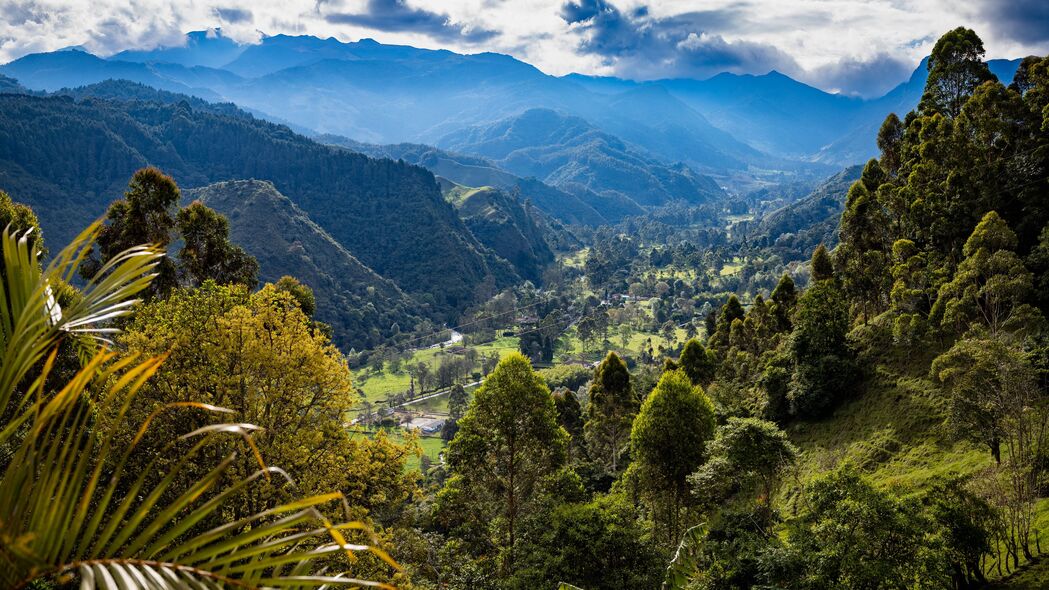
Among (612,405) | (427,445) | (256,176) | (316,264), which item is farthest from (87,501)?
(256,176)

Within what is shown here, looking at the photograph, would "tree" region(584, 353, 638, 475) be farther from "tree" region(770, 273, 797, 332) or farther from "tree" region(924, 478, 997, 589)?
"tree" region(924, 478, 997, 589)

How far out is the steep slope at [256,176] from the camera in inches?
5748

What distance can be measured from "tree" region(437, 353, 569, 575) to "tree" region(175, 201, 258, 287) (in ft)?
41.4

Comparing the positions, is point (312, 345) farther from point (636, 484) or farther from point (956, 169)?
point (956, 169)

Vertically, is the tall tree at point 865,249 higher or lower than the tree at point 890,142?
lower

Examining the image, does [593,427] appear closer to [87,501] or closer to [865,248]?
[865,248]

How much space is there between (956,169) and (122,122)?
218515 mm

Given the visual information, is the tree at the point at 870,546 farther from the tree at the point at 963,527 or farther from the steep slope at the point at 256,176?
the steep slope at the point at 256,176

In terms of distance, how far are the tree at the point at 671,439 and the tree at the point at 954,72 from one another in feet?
97.6

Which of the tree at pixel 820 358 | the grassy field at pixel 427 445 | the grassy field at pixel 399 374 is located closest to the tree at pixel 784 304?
the tree at pixel 820 358

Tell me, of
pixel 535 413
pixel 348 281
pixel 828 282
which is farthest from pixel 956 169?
pixel 348 281

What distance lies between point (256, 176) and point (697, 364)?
608 ft

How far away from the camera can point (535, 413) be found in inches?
847

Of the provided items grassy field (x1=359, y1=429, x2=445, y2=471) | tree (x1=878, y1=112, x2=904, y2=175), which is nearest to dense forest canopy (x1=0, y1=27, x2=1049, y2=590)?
tree (x1=878, y1=112, x2=904, y2=175)
